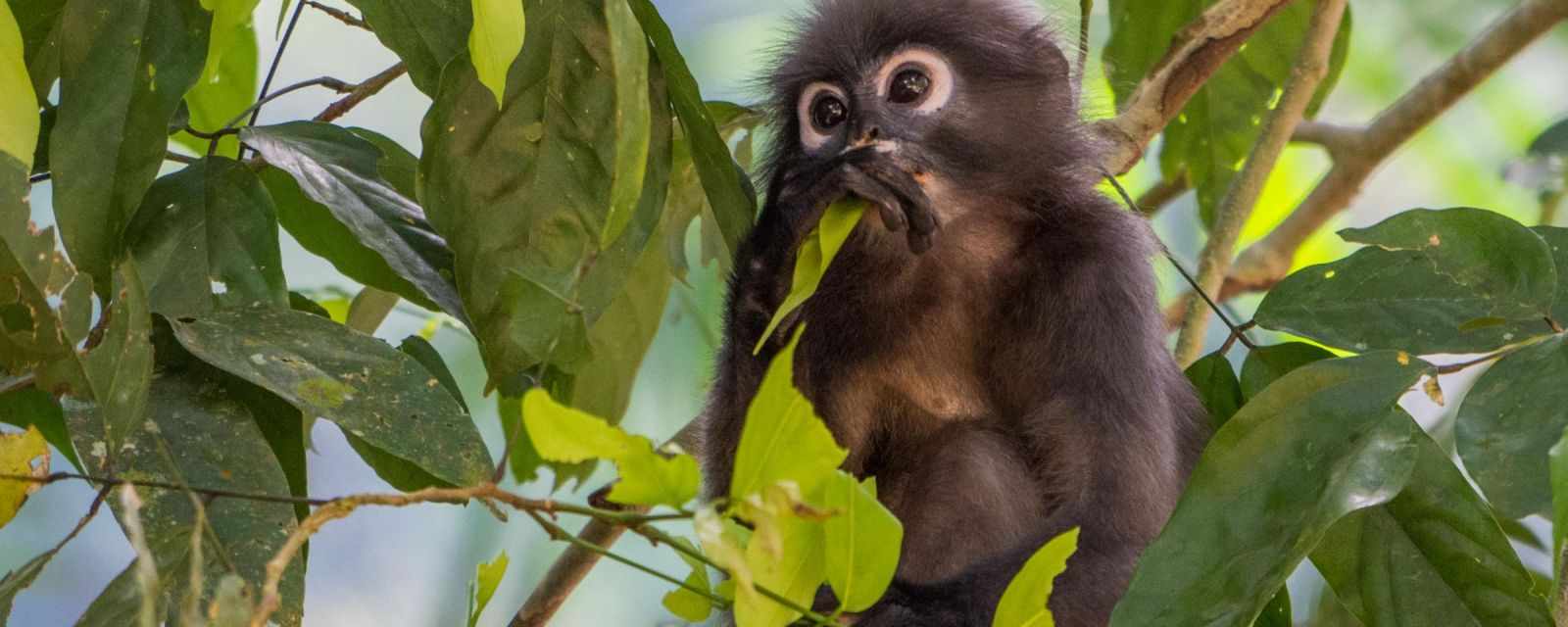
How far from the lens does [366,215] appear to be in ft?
6.52

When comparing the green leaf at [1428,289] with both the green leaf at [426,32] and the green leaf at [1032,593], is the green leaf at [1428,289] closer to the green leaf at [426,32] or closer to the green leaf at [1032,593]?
the green leaf at [1032,593]

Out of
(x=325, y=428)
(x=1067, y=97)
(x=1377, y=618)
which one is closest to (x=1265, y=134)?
(x=1067, y=97)

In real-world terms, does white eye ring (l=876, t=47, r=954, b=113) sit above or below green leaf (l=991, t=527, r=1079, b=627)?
above

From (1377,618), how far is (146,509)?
134 cm

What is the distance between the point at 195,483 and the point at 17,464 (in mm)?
181

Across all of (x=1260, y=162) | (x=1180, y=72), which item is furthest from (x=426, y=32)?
(x=1260, y=162)

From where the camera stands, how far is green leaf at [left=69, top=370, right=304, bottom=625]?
1622 millimetres

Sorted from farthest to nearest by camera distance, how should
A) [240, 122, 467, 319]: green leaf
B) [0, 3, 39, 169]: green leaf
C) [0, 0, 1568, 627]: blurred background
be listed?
1. [0, 0, 1568, 627]: blurred background
2. [240, 122, 467, 319]: green leaf
3. [0, 3, 39, 169]: green leaf

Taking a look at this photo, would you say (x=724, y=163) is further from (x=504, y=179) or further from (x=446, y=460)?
(x=446, y=460)

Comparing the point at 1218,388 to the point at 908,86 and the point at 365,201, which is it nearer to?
the point at 908,86

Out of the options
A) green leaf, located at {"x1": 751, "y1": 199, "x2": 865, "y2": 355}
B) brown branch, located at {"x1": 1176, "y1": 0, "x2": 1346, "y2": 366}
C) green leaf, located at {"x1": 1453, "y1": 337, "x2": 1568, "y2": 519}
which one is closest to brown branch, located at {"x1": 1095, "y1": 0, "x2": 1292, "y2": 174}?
brown branch, located at {"x1": 1176, "y1": 0, "x2": 1346, "y2": 366}

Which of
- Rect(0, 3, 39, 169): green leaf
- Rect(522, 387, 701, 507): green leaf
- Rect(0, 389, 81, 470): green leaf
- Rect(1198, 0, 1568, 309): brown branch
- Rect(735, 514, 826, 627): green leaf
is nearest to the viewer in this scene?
Rect(522, 387, 701, 507): green leaf

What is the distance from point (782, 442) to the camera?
116cm

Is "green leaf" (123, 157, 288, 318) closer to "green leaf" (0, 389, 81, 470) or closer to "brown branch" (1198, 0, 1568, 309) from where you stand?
"green leaf" (0, 389, 81, 470)
